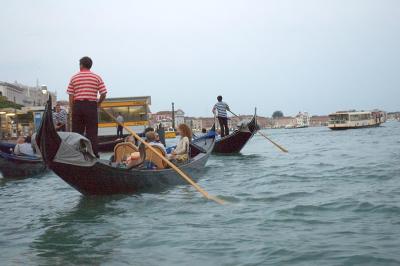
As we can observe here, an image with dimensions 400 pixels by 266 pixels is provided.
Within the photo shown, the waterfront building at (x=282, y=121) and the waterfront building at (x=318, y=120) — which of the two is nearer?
the waterfront building at (x=318, y=120)

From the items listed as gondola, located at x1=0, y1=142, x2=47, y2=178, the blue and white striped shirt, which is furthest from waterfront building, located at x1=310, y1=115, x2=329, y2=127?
gondola, located at x1=0, y1=142, x2=47, y2=178

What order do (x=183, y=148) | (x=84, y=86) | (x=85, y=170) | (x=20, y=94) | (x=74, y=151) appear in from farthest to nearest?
(x=20, y=94) → (x=183, y=148) → (x=84, y=86) → (x=85, y=170) → (x=74, y=151)

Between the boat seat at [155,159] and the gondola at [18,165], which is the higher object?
the boat seat at [155,159]

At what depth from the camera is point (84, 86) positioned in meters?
4.50

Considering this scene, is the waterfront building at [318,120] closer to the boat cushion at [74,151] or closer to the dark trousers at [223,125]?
the dark trousers at [223,125]

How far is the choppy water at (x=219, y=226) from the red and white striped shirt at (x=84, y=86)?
0.96 metres

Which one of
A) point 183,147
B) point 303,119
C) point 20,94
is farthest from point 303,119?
point 183,147

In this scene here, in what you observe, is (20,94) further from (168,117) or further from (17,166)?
(17,166)

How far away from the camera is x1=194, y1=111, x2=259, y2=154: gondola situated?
10398 millimetres

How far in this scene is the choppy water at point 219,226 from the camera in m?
2.62

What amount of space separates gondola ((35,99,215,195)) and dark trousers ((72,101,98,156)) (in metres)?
0.36

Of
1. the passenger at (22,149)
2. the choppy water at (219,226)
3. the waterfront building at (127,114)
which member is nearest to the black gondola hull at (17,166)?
the passenger at (22,149)

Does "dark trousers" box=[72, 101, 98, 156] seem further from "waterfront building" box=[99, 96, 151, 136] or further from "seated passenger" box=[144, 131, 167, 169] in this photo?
"waterfront building" box=[99, 96, 151, 136]

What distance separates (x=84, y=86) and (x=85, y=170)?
2.88ft
